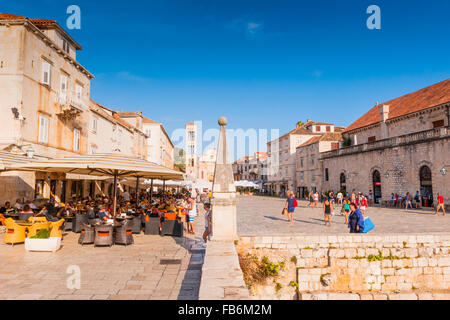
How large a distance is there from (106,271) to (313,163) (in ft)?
142

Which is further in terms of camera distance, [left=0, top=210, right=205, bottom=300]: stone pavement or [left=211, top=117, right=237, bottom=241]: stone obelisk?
[left=211, top=117, right=237, bottom=241]: stone obelisk

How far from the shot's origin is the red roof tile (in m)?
28.3

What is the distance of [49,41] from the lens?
1756cm

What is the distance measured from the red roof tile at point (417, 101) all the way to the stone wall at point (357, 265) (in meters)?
22.5

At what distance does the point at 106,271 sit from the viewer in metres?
6.04

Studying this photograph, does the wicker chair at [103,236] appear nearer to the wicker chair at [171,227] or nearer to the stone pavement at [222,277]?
the wicker chair at [171,227]

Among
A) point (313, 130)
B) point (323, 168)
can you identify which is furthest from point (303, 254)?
point (313, 130)

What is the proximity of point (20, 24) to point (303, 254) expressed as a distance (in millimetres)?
17974

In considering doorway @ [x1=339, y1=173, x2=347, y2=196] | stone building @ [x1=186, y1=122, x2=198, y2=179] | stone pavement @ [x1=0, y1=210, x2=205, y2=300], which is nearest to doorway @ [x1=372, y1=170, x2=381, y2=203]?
doorway @ [x1=339, y1=173, x2=347, y2=196]

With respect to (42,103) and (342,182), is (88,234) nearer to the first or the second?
(42,103)

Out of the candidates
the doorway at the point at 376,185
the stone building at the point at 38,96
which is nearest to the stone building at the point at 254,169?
the doorway at the point at 376,185

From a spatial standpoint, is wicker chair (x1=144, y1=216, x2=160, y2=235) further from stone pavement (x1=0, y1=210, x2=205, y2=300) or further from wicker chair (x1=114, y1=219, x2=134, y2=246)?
wicker chair (x1=114, y1=219, x2=134, y2=246)

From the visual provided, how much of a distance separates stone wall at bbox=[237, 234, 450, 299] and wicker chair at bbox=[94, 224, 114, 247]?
3.78m

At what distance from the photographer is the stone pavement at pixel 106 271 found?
189 inches
